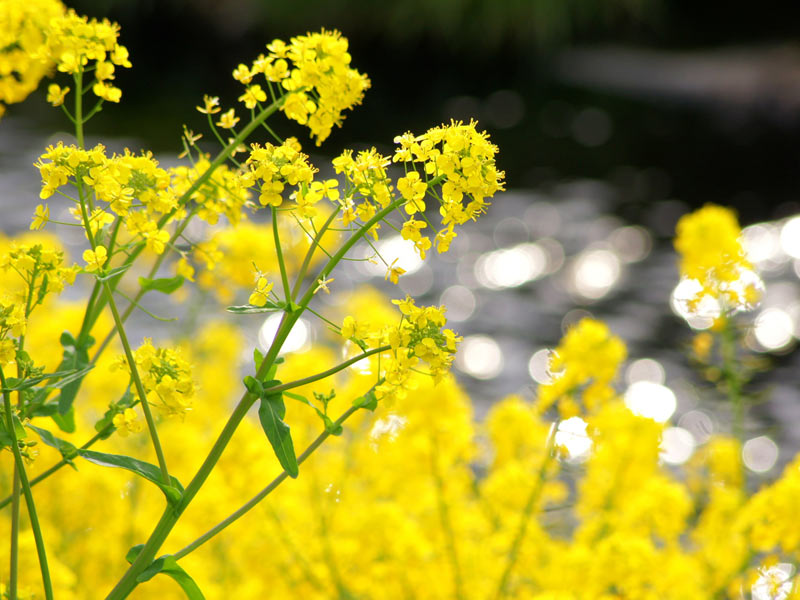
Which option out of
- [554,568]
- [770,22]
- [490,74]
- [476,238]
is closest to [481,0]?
[490,74]

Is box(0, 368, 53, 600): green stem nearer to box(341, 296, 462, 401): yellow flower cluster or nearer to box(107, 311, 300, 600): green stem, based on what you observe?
box(107, 311, 300, 600): green stem

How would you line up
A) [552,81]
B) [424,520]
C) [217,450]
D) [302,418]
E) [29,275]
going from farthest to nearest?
1. [552,81]
2. [424,520]
3. [302,418]
4. [29,275]
5. [217,450]

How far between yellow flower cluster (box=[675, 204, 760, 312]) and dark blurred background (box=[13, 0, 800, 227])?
7571mm

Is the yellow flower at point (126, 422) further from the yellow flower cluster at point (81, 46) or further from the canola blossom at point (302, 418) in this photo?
the yellow flower cluster at point (81, 46)

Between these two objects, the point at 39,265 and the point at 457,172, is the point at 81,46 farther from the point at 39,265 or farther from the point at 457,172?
the point at 457,172

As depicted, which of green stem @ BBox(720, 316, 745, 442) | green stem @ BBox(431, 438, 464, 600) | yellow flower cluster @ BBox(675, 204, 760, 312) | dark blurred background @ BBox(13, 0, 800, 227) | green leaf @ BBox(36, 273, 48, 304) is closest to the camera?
green leaf @ BBox(36, 273, 48, 304)

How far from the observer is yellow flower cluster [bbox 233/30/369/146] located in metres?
1.09

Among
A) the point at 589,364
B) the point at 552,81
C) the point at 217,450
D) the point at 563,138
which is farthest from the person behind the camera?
the point at 552,81

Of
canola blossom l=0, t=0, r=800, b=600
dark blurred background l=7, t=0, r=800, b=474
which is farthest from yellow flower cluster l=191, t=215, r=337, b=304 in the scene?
dark blurred background l=7, t=0, r=800, b=474

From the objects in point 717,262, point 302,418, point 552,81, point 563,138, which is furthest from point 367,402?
point 552,81

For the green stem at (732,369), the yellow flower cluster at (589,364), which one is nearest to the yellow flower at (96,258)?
the yellow flower cluster at (589,364)

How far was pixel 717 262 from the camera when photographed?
6.99 ft

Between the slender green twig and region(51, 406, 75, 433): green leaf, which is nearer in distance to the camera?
the slender green twig

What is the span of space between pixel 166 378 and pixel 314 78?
1.28 feet
